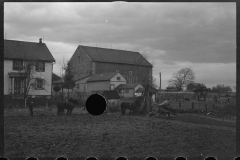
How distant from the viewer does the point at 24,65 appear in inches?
80.9

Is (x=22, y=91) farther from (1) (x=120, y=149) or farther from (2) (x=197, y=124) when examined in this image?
(2) (x=197, y=124)

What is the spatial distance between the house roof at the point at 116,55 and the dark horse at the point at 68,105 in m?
0.46

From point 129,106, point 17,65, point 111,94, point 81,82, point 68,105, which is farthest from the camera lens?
point 129,106

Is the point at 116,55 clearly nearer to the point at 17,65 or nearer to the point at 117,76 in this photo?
the point at 117,76

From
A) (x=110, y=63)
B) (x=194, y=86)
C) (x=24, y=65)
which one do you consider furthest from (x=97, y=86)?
(x=194, y=86)

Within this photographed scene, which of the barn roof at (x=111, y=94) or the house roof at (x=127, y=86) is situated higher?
the house roof at (x=127, y=86)

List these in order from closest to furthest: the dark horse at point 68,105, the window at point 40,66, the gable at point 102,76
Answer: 1. the window at point 40,66
2. the gable at point 102,76
3. the dark horse at point 68,105

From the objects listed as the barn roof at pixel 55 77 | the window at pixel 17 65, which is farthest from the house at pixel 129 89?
the window at pixel 17 65

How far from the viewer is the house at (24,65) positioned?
1918 mm

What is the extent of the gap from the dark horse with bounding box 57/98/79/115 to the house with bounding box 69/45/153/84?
32 centimetres

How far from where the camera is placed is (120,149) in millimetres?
2064

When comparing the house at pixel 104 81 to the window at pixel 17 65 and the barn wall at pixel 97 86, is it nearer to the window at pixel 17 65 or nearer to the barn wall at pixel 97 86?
the barn wall at pixel 97 86

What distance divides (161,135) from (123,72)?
625 mm

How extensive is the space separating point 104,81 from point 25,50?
24.8 inches
